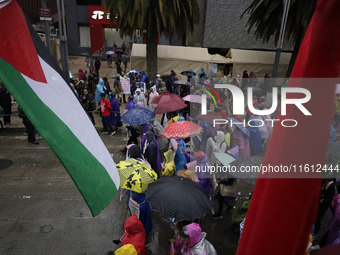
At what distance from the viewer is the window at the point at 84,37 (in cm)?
3328

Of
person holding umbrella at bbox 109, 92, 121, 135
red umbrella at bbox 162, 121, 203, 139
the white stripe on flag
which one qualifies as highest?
the white stripe on flag

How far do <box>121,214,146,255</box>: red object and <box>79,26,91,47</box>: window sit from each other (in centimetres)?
3282

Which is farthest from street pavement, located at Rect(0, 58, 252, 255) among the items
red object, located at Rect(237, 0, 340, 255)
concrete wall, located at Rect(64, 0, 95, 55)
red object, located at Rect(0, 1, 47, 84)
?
concrete wall, located at Rect(64, 0, 95, 55)

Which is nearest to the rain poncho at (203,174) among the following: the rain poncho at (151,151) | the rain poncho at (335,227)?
the rain poncho at (151,151)

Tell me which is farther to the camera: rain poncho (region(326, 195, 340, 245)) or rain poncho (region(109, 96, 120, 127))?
rain poncho (region(109, 96, 120, 127))

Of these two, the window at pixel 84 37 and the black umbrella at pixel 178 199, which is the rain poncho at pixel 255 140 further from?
the window at pixel 84 37

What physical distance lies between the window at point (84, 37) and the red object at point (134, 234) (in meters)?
32.8

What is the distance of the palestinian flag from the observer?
1.97 metres

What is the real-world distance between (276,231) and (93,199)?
4.44ft

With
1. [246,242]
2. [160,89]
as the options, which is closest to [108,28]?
[160,89]

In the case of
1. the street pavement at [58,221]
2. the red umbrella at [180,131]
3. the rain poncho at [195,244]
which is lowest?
the street pavement at [58,221]

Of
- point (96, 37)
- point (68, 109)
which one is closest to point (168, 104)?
point (68, 109)

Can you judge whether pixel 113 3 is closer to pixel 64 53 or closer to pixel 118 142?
pixel 64 53

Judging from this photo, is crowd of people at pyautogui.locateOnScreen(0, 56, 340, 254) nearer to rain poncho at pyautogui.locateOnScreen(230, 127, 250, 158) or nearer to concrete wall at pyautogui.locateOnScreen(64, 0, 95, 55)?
rain poncho at pyautogui.locateOnScreen(230, 127, 250, 158)
